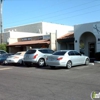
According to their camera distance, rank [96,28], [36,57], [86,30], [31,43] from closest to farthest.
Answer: [36,57] → [96,28] → [86,30] → [31,43]

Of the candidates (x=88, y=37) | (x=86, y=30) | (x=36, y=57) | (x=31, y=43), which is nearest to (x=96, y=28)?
(x=86, y=30)

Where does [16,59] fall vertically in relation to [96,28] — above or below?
below

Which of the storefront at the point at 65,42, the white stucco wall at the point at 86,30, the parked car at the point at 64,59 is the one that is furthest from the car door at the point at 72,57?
the storefront at the point at 65,42

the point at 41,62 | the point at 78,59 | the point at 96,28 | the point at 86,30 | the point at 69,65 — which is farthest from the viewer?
the point at 86,30

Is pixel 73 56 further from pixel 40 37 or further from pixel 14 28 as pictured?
pixel 14 28

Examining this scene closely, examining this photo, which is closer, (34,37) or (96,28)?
(96,28)

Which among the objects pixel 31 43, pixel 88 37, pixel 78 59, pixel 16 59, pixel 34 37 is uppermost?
pixel 34 37

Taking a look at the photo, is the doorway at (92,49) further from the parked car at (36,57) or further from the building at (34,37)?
the parked car at (36,57)

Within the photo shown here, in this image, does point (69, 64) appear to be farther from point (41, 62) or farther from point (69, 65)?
point (41, 62)

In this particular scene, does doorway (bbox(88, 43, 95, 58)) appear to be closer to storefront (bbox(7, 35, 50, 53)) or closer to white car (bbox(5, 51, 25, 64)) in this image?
storefront (bbox(7, 35, 50, 53))

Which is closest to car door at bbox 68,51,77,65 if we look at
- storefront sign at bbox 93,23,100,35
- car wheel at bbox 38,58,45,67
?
car wheel at bbox 38,58,45,67

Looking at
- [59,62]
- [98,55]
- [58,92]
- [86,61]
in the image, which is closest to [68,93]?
[58,92]

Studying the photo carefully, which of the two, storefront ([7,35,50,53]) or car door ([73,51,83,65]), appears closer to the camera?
car door ([73,51,83,65])

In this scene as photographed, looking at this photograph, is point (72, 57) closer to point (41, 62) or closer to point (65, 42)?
point (41, 62)
